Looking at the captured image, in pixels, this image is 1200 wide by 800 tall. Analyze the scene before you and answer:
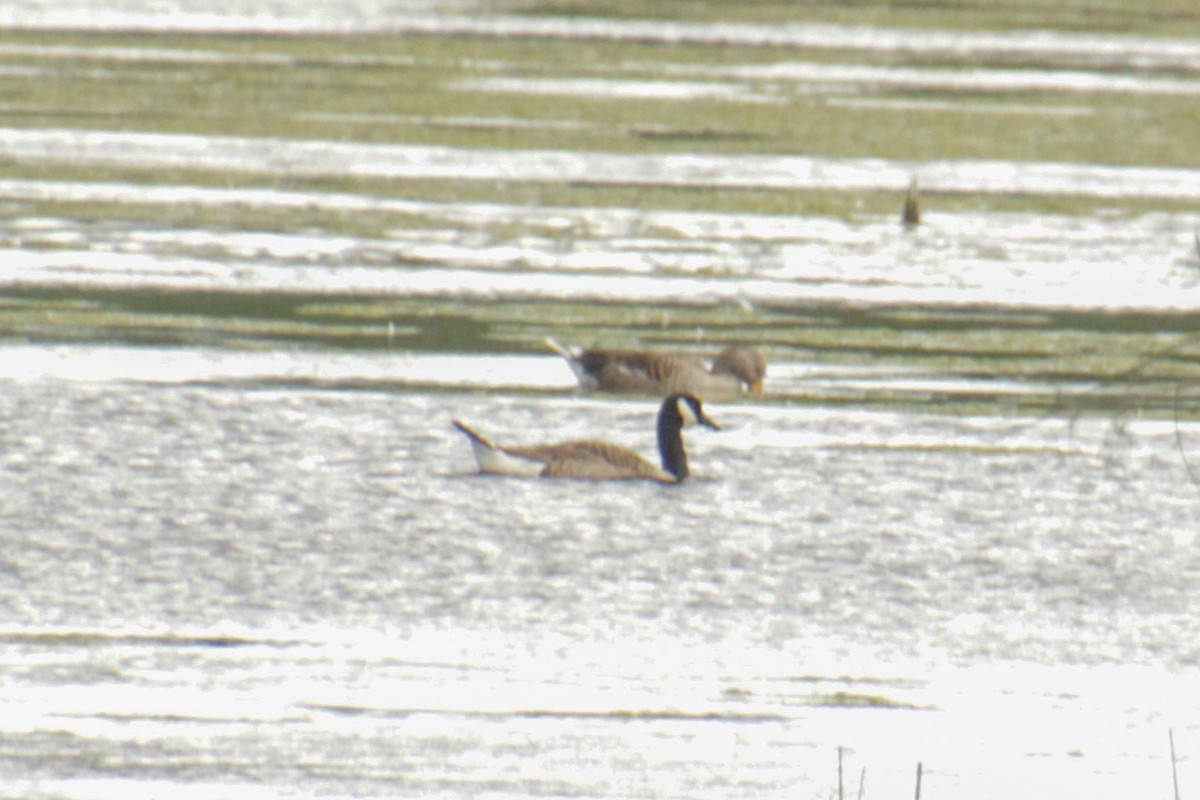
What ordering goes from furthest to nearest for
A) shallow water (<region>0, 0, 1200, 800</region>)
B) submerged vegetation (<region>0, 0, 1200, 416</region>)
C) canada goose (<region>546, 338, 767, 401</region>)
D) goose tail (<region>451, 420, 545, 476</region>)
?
submerged vegetation (<region>0, 0, 1200, 416</region>)
canada goose (<region>546, 338, 767, 401</region>)
goose tail (<region>451, 420, 545, 476</region>)
shallow water (<region>0, 0, 1200, 800</region>)

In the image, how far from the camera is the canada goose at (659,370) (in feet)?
41.7

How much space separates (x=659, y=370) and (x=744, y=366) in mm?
350

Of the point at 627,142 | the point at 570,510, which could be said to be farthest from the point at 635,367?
the point at 627,142

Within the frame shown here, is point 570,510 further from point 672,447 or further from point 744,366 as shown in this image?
point 744,366

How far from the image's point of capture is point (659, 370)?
12797 millimetres

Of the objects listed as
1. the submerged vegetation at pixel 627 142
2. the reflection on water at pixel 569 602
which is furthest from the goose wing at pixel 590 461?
the submerged vegetation at pixel 627 142

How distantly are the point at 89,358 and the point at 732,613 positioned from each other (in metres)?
5.04

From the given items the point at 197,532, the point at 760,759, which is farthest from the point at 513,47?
the point at 760,759

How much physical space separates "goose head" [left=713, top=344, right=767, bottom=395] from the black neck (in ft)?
4.91

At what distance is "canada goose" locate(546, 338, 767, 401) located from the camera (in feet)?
41.7

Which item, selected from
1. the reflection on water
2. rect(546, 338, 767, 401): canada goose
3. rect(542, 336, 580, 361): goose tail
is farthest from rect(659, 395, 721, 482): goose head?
rect(542, 336, 580, 361): goose tail

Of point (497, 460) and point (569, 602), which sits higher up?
point (497, 460)

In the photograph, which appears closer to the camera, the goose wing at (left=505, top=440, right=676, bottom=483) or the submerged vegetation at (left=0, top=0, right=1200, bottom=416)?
the goose wing at (left=505, top=440, right=676, bottom=483)

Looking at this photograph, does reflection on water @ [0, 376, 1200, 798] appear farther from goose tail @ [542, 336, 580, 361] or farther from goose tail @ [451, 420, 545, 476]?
goose tail @ [542, 336, 580, 361]
